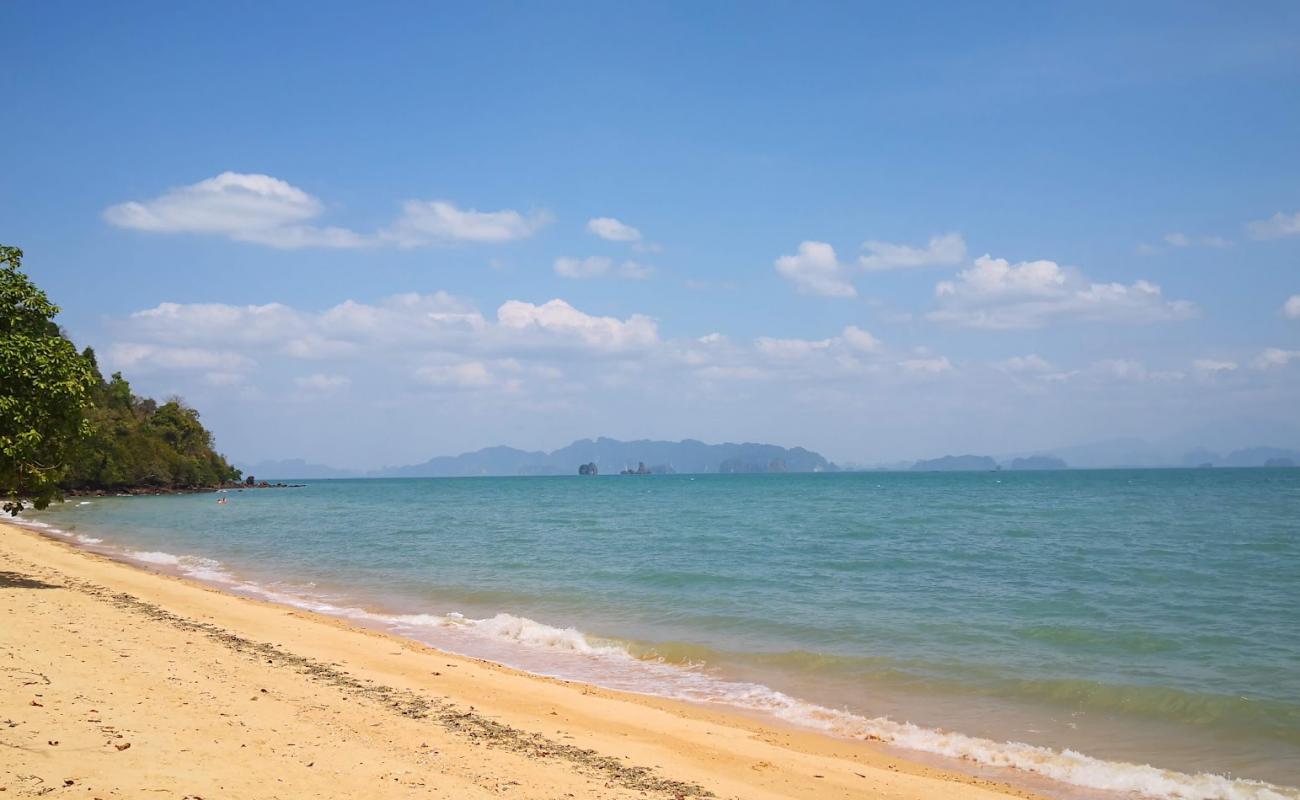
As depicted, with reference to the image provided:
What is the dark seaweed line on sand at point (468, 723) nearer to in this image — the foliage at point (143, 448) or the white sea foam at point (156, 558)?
the white sea foam at point (156, 558)

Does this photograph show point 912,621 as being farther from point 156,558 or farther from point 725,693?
point 156,558

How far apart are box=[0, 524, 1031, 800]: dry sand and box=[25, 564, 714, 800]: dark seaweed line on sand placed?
32mm

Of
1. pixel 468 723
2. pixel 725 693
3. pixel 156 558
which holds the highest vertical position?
pixel 468 723

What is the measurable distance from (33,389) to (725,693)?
591 inches

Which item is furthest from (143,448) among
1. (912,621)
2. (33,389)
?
(912,621)

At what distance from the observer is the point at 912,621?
62.0 feet

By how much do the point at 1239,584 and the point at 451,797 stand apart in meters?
25.7

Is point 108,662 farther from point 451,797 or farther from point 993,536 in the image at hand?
point 993,536

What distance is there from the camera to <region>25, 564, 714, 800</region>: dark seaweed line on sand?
26.7 feet

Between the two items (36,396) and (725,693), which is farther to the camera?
(36,396)

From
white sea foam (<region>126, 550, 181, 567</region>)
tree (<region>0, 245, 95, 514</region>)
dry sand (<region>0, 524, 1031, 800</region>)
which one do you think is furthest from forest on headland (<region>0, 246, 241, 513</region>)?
white sea foam (<region>126, 550, 181, 567</region>)

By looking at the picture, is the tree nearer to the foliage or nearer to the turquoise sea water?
the turquoise sea water

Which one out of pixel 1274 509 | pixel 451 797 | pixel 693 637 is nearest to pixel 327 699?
pixel 451 797

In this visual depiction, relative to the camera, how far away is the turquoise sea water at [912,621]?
462 inches
